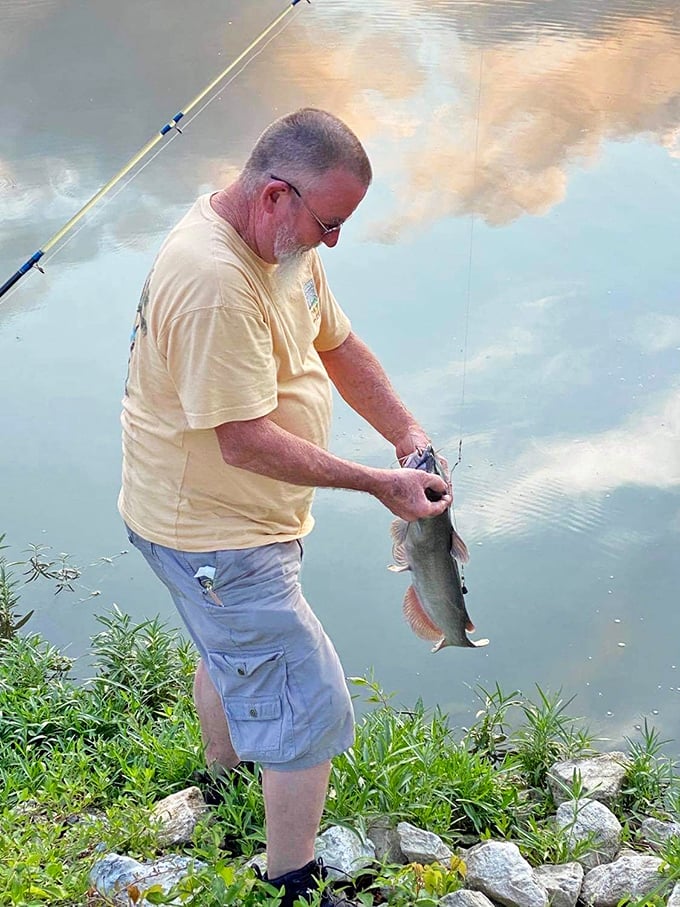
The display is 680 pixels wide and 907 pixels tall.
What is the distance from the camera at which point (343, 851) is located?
2.78m

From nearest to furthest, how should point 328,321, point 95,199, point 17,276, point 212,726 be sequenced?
point 328,321, point 212,726, point 17,276, point 95,199

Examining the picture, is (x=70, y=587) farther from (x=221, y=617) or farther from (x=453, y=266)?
(x=453, y=266)

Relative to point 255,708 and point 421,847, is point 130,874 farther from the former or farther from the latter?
point 421,847

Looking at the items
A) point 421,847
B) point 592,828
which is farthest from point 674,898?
point 421,847

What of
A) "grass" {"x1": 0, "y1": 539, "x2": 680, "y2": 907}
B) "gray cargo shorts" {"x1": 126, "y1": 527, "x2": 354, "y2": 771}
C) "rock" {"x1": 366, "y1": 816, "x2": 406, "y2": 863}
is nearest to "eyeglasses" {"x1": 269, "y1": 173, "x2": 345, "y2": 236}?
"gray cargo shorts" {"x1": 126, "y1": 527, "x2": 354, "y2": 771}

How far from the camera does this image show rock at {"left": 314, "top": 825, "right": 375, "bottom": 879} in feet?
9.00

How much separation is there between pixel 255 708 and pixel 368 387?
2.96 feet

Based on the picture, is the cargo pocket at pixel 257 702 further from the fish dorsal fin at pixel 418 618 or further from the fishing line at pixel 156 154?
the fishing line at pixel 156 154

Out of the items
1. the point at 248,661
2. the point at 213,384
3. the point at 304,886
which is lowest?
the point at 304,886

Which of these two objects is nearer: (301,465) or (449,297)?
(301,465)

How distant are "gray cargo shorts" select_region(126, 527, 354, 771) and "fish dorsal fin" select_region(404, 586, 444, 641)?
16.3 inches

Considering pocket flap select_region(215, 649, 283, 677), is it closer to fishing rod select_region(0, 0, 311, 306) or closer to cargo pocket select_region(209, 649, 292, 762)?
cargo pocket select_region(209, 649, 292, 762)

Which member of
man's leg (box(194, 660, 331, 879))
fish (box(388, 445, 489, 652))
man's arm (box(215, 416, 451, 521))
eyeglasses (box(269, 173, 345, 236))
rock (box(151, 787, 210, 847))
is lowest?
rock (box(151, 787, 210, 847))

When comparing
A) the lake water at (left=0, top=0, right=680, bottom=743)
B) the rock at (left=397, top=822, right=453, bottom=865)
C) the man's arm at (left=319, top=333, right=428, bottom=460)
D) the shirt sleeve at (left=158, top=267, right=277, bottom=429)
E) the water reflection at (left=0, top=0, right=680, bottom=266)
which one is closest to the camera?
the shirt sleeve at (left=158, top=267, right=277, bottom=429)
